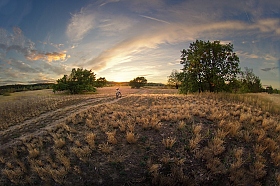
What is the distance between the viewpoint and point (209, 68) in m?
29.0

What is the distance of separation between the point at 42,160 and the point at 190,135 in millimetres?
8239

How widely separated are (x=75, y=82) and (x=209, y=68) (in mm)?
39288

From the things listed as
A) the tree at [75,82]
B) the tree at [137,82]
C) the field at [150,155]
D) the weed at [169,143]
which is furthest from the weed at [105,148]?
the tree at [137,82]

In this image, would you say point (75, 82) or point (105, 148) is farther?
point (75, 82)

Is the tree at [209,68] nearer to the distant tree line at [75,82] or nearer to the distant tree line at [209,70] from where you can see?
the distant tree line at [209,70]

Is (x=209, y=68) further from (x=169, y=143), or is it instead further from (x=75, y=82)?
(x=75, y=82)

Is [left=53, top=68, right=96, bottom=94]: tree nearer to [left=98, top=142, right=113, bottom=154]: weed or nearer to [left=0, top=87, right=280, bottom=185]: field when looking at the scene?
[left=0, top=87, right=280, bottom=185]: field

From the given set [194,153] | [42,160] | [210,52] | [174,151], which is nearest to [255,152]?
[194,153]

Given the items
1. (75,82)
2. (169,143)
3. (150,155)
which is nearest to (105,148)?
(150,155)

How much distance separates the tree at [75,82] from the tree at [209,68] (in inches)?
1297

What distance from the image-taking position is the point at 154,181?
6309 mm

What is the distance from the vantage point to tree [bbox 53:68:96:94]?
49.2 m

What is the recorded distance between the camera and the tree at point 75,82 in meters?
49.2

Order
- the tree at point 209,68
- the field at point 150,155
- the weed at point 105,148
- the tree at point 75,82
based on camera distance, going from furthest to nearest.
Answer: the tree at point 75,82 → the tree at point 209,68 → the weed at point 105,148 → the field at point 150,155
